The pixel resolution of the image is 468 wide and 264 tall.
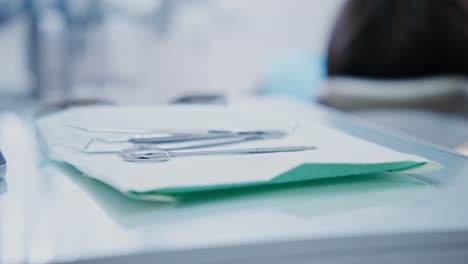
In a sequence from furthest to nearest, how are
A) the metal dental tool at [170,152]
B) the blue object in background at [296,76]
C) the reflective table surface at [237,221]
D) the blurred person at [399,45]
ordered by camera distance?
1. the blue object in background at [296,76]
2. the blurred person at [399,45]
3. the metal dental tool at [170,152]
4. the reflective table surface at [237,221]

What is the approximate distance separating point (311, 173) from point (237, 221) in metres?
0.10

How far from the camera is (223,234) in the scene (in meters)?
0.34

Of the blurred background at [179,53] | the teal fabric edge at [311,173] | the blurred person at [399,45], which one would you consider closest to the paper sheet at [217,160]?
the teal fabric edge at [311,173]

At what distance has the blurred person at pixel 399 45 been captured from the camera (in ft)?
6.20

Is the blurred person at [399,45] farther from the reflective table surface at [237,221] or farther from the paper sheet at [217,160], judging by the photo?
the reflective table surface at [237,221]

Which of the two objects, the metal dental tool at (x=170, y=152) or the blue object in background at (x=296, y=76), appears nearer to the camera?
the metal dental tool at (x=170, y=152)

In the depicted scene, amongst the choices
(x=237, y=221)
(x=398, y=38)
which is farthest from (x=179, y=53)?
(x=237, y=221)

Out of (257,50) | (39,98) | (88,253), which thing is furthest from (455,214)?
(257,50)

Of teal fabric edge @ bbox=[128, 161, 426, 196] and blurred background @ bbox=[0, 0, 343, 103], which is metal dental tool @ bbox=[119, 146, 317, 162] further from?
blurred background @ bbox=[0, 0, 343, 103]

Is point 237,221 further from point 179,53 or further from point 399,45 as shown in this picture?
point 179,53

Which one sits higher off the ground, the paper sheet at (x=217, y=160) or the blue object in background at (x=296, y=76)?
the blue object in background at (x=296, y=76)

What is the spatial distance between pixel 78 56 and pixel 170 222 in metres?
1.87

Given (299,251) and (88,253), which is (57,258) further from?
A: (299,251)

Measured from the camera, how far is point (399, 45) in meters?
1.91
